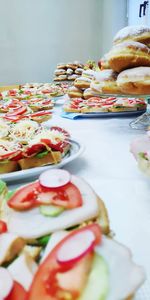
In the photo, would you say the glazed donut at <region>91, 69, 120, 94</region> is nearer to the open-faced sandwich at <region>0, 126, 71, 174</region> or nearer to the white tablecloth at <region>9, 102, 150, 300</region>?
the white tablecloth at <region>9, 102, 150, 300</region>

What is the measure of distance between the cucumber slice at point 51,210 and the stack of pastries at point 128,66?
0.73m

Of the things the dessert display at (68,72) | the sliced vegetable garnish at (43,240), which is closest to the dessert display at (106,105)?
the sliced vegetable garnish at (43,240)

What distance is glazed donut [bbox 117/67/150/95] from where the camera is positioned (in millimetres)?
1030

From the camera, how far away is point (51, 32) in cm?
502

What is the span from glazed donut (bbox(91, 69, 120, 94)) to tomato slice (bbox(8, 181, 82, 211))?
0.80m

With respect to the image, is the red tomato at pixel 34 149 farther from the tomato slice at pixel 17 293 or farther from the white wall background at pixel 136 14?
the white wall background at pixel 136 14

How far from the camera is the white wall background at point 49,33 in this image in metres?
4.57

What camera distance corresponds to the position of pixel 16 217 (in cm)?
40

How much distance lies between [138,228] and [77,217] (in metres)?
0.18

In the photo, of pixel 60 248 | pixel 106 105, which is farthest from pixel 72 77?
pixel 60 248

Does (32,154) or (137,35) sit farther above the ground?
(137,35)

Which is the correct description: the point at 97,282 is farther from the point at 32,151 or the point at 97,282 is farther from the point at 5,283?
the point at 32,151

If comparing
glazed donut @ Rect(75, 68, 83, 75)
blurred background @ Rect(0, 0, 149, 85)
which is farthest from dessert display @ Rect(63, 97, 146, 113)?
blurred background @ Rect(0, 0, 149, 85)

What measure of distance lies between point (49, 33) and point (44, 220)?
16.5 feet
